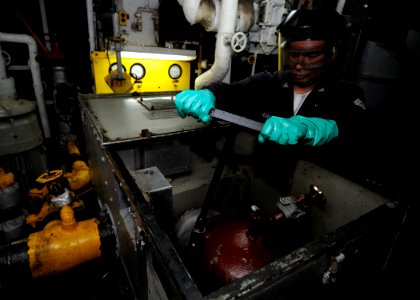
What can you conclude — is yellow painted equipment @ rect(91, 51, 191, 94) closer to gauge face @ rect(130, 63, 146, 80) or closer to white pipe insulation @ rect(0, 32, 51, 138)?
gauge face @ rect(130, 63, 146, 80)

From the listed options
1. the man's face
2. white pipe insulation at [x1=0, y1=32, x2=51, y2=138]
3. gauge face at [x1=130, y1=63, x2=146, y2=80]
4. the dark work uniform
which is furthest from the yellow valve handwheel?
the man's face

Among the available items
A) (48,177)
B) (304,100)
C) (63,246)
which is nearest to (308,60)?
(304,100)

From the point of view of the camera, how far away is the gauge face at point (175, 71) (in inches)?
153

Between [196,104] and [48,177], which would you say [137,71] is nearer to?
[48,177]

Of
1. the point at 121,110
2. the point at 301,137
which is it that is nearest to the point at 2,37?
the point at 121,110

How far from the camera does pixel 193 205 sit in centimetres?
219

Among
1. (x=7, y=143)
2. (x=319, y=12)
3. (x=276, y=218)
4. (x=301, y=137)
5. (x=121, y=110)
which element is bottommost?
(x=7, y=143)

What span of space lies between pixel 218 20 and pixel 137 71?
149 centimetres

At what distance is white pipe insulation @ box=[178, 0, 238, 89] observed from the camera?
2.48 m

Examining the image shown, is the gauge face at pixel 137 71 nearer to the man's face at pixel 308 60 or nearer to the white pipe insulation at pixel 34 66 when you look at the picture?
the white pipe insulation at pixel 34 66

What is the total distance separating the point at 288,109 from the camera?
1.92 metres

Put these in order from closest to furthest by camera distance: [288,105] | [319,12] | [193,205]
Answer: [319,12]
[288,105]
[193,205]

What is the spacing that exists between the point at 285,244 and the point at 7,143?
3.17 meters

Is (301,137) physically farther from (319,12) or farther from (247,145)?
(247,145)
